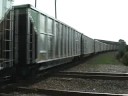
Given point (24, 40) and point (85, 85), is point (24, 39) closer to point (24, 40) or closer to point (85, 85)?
point (24, 40)

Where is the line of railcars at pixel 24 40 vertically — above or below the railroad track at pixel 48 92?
above

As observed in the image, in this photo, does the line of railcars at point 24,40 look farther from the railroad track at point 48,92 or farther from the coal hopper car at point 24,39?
the railroad track at point 48,92

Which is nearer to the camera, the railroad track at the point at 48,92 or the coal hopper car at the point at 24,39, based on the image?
the railroad track at the point at 48,92

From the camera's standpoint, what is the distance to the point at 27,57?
1040 cm

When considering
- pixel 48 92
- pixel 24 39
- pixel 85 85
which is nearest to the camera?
pixel 48 92

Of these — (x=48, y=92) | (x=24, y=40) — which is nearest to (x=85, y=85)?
(x=48, y=92)

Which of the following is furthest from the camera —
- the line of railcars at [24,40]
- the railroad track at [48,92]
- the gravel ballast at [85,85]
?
the gravel ballast at [85,85]

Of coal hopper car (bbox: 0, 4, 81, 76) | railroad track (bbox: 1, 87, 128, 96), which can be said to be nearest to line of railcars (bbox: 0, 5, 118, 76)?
coal hopper car (bbox: 0, 4, 81, 76)

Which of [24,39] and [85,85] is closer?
[24,39]

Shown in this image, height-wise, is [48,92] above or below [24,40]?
below

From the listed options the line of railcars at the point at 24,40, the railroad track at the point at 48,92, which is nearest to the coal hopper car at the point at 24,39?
the line of railcars at the point at 24,40

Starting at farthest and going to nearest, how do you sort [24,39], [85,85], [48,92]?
[85,85] → [24,39] → [48,92]

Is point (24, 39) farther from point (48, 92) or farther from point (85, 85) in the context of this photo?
point (85, 85)

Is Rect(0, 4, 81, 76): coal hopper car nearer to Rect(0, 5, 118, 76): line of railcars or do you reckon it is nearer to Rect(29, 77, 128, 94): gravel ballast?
Rect(0, 5, 118, 76): line of railcars
